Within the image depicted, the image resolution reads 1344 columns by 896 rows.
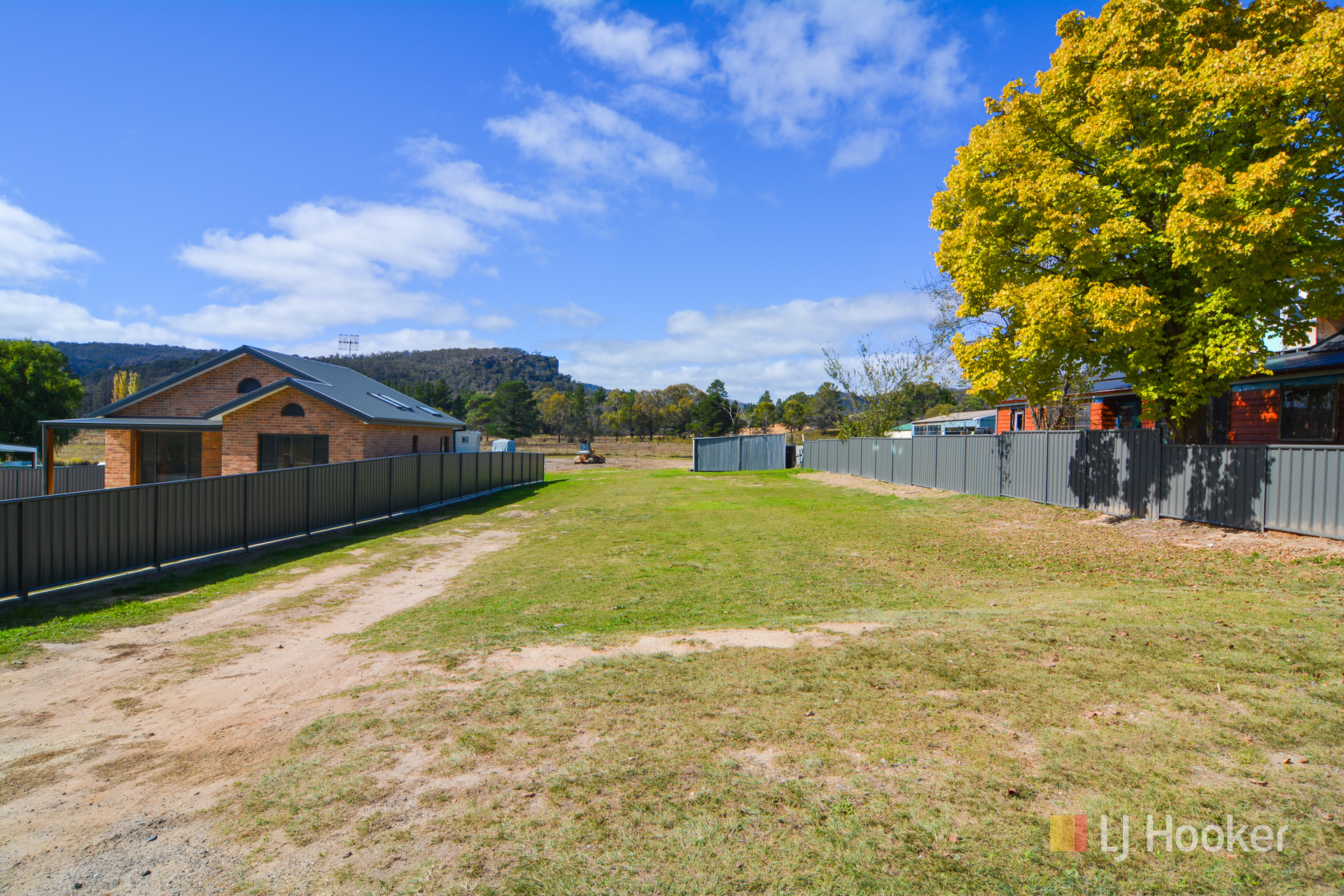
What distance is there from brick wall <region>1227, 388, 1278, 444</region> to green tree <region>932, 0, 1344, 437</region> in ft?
22.6

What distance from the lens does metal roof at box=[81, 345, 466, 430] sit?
21.9 m

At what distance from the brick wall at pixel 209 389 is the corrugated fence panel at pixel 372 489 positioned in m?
10.3

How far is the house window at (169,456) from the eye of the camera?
23516 mm

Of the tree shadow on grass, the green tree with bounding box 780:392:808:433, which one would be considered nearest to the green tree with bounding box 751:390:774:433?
the green tree with bounding box 780:392:808:433

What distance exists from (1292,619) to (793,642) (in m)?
5.27

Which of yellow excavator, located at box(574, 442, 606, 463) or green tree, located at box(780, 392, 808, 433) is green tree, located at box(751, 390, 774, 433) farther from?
yellow excavator, located at box(574, 442, 606, 463)

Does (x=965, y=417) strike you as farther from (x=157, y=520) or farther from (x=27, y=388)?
(x=27, y=388)

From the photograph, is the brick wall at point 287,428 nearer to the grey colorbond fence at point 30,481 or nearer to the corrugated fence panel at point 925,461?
the grey colorbond fence at point 30,481

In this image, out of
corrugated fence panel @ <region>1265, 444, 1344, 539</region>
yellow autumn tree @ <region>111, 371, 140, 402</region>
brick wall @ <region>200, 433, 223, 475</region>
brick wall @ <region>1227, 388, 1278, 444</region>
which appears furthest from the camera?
yellow autumn tree @ <region>111, 371, 140, 402</region>

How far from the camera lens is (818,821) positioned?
3.25 metres

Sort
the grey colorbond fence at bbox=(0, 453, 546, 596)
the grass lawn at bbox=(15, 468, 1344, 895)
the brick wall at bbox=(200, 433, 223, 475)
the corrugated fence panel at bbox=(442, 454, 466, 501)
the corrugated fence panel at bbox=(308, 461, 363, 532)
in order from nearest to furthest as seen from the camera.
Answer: the grass lawn at bbox=(15, 468, 1344, 895), the grey colorbond fence at bbox=(0, 453, 546, 596), the corrugated fence panel at bbox=(308, 461, 363, 532), the corrugated fence panel at bbox=(442, 454, 466, 501), the brick wall at bbox=(200, 433, 223, 475)

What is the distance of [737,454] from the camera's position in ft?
139

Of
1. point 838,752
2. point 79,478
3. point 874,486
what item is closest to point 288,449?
point 79,478

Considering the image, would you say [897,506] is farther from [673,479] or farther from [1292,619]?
[673,479]
